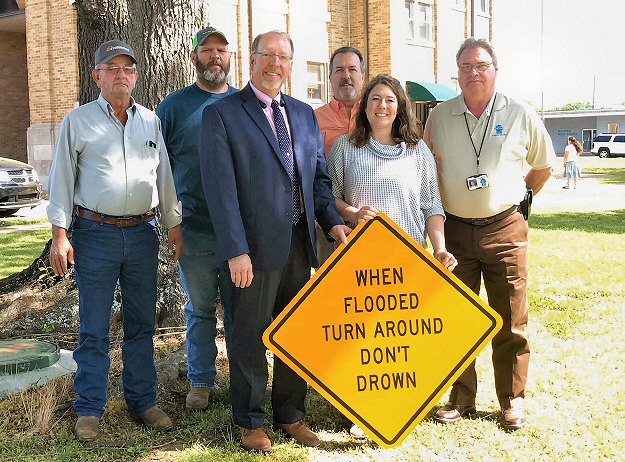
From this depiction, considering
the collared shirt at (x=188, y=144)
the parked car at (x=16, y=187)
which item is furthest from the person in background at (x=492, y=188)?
the parked car at (x=16, y=187)

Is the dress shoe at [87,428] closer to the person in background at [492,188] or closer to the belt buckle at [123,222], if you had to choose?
the belt buckle at [123,222]

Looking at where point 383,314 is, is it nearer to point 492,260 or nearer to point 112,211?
point 492,260

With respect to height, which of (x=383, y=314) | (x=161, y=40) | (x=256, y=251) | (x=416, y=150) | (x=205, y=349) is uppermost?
(x=161, y=40)

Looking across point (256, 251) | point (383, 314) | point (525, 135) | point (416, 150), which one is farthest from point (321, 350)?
point (525, 135)

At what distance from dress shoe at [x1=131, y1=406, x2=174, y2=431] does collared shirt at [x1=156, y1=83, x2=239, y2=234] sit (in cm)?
112

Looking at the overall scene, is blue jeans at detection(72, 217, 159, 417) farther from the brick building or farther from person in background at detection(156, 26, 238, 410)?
the brick building

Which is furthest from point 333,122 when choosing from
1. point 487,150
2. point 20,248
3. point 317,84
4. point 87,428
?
point 317,84

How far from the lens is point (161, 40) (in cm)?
600

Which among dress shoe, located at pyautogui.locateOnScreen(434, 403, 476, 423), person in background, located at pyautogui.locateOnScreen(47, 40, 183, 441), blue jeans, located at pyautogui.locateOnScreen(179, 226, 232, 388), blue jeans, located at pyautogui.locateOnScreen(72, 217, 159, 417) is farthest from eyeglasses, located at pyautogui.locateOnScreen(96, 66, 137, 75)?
dress shoe, located at pyautogui.locateOnScreen(434, 403, 476, 423)

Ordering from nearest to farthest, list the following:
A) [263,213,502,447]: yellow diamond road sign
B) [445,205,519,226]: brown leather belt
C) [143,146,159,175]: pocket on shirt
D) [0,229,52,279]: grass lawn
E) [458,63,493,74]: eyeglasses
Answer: [263,213,502,447]: yellow diamond road sign
[143,146,159,175]: pocket on shirt
[458,63,493,74]: eyeglasses
[445,205,519,226]: brown leather belt
[0,229,52,279]: grass lawn

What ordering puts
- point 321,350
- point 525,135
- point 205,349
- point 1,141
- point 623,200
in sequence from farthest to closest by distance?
point 1,141 → point 623,200 → point 205,349 → point 525,135 → point 321,350

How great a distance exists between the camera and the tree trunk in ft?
19.5

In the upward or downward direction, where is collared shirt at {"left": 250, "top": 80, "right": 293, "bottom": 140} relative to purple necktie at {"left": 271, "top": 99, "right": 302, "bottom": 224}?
upward

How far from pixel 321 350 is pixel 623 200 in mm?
18548
